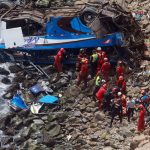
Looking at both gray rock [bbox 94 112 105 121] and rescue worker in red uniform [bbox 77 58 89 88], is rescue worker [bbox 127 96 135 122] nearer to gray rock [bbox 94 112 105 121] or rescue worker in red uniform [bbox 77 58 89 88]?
gray rock [bbox 94 112 105 121]

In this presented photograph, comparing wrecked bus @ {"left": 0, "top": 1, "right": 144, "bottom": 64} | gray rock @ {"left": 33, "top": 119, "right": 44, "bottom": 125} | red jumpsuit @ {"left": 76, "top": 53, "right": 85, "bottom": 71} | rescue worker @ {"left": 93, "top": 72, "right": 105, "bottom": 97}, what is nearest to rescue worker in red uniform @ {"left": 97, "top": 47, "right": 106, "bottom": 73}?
wrecked bus @ {"left": 0, "top": 1, "right": 144, "bottom": 64}

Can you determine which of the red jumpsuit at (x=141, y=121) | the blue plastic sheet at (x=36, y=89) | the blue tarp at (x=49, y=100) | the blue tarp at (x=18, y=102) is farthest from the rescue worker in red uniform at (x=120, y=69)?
the blue tarp at (x=18, y=102)

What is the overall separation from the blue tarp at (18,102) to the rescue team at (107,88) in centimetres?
192

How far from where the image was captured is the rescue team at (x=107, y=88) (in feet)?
57.2

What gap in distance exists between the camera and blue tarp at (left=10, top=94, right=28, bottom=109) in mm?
19141

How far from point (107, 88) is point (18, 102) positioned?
3080mm

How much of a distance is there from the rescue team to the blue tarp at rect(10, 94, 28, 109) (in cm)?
192

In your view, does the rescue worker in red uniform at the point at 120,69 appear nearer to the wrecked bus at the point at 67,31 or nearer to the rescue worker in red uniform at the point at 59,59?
the wrecked bus at the point at 67,31

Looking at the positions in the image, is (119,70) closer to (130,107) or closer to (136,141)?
(130,107)

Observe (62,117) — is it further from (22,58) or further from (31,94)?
(22,58)

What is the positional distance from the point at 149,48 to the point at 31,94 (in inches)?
185

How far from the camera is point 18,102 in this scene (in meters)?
19.3

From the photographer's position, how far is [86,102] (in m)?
18.9

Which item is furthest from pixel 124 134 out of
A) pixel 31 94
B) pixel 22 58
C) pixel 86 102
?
pixel 22 58
